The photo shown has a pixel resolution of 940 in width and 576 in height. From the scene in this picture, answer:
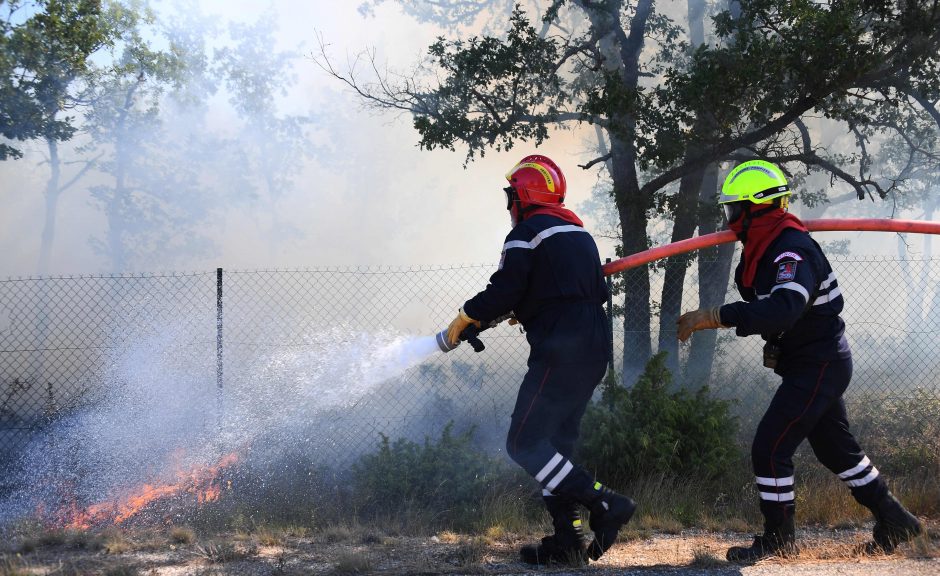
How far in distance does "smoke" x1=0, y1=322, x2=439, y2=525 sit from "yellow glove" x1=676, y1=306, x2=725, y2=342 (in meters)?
1.51

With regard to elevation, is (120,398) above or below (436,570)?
above

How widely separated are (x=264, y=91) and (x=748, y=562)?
77.0ft

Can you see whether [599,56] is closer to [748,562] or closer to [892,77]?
[892,77]

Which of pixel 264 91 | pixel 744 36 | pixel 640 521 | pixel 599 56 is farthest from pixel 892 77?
pixel 264 91

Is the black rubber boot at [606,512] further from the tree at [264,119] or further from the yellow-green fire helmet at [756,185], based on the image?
the tree at [264,119]

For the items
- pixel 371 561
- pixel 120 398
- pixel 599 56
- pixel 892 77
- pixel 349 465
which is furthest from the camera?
pixel 599 56

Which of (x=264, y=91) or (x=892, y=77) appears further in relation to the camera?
(x=264, y=91)

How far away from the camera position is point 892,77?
895 cm

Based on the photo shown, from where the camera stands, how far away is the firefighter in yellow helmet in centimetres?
392

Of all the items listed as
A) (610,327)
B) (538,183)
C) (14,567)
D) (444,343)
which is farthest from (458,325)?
(14,567)

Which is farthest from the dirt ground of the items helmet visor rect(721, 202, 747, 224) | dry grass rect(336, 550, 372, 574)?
helmet visor rect(721, 202, 747, 224)

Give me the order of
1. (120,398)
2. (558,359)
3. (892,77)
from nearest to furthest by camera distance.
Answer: (558,359), (120,398), (892,77)

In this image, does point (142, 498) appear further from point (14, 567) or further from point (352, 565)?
point (352, 565)

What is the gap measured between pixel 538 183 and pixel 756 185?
1156mm
